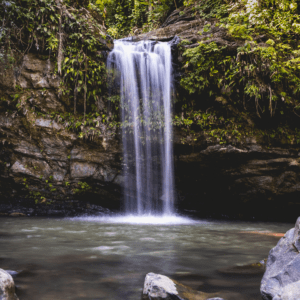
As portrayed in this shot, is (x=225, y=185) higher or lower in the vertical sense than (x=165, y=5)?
lower

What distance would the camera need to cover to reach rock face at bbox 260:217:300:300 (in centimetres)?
176

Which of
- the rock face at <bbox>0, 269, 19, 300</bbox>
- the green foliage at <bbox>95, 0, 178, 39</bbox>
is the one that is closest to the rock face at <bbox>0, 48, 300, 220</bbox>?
the rock face at <bbox>0, 269, 19, 300</bbox>

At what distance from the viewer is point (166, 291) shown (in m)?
2.23

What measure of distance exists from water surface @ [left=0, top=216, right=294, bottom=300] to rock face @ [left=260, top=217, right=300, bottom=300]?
43 cm

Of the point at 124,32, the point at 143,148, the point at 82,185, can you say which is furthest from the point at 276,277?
the point at 124,32

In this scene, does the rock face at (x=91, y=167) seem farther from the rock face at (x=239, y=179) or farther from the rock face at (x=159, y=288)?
the rock face at (x=159, y=288)

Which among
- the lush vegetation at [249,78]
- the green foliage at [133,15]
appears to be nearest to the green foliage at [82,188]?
the lush vegetation at [249,78]

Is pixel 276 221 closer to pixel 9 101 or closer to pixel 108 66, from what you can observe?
pixel 108 66

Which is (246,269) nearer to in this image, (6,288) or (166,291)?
(166,291)

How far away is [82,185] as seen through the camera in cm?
910

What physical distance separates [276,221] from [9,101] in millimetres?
10277

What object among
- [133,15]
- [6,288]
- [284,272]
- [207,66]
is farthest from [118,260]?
[133,15]

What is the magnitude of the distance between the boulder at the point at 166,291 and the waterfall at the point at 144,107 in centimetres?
674

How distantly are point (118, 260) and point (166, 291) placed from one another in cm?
159
